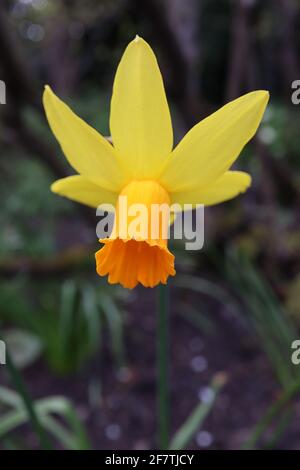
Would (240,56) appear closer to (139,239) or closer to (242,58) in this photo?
(242,58)

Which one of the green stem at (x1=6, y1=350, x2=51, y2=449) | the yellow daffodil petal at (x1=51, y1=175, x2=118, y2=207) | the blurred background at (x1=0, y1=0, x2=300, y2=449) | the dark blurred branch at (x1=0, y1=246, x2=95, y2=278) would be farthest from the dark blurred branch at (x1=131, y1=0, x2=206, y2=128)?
the green stem at (x1=6, y1=350, x2=51, y2=449)

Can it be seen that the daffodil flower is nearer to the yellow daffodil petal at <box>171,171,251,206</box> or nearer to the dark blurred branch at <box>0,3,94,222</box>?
the yellow daffodil petal at <box>171,171,251,206</box>

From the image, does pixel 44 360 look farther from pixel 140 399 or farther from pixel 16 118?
pixel 16 118

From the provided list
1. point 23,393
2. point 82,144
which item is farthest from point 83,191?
point 23,393

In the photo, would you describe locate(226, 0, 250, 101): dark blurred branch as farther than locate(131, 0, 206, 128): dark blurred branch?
Yes

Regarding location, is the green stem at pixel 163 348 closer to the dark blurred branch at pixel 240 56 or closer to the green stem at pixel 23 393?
the green stem at pixel 23 393
